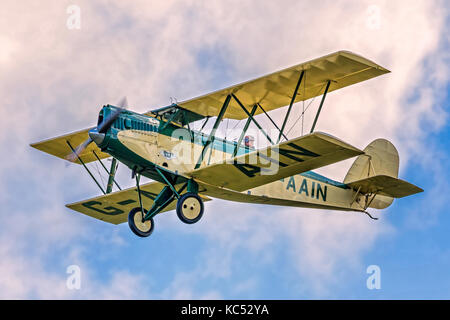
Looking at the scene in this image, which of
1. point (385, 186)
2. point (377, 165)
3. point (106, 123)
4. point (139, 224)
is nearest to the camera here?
point (106, 123)

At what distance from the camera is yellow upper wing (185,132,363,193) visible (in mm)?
17234

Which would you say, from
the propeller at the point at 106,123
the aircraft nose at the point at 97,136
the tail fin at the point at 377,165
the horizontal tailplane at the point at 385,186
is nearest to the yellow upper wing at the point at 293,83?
the propeller at the point at 106,123

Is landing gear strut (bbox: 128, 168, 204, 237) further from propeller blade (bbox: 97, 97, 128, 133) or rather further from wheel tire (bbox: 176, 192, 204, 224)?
propeller blade (bbox: 97, 97, 128, 133)

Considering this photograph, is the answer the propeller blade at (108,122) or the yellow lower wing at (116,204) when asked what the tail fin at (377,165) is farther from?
the propeller blade at (108,122)

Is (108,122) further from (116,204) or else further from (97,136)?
(116,204)

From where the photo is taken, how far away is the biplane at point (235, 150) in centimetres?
1791

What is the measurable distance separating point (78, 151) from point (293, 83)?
5434 mm

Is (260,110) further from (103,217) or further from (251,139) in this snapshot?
(103,217)

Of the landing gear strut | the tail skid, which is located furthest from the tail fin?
the landing gear strut

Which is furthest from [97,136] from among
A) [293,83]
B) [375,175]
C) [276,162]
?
[375,175]

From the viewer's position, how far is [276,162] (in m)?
18.0

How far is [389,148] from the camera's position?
2164 cm

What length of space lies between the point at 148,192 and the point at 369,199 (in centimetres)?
569

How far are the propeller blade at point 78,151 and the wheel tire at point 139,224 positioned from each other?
190cm
